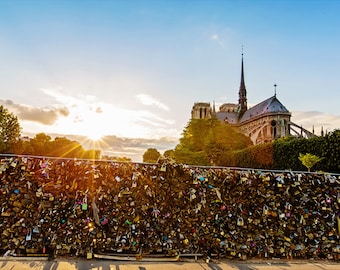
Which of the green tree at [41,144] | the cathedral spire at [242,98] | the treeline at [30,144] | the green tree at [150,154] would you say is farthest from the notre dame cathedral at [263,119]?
the green tree at [41,144]

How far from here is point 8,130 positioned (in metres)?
32.8

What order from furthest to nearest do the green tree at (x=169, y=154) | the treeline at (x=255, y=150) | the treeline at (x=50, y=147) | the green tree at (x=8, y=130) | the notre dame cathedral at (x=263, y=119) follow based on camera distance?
1. the notre dame cathedral at (x=263, y=119)
2. the treeline at (x=50, y=147)
3. the green tree at (x=8, y=130)
4. the treeline at (x=255, y=150)
5. the green tree at (x=169, y=154)

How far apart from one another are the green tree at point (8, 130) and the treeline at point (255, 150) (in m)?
19.0

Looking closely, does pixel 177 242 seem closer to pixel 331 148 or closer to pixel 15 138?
pixel 331 148

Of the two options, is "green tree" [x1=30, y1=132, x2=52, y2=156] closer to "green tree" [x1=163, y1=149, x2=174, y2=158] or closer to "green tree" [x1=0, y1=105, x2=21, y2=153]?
"green tree" [x1=0, y1=105, x2=21, y2=153]

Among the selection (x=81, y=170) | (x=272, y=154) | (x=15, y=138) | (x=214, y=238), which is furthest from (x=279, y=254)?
(x=15, y=138)

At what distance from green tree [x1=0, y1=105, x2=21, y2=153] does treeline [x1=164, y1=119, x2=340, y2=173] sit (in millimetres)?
19031

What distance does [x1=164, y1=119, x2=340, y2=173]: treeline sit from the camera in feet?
50.4

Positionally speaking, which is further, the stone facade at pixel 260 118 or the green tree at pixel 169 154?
the stone facade at pixel 260 118

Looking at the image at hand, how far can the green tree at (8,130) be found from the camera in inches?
1265

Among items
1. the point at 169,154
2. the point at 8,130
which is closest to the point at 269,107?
the point at 169,154

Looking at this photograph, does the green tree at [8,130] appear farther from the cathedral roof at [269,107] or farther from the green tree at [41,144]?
the cathedral roof at [269,107]

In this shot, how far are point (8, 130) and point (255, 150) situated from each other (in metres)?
26.6

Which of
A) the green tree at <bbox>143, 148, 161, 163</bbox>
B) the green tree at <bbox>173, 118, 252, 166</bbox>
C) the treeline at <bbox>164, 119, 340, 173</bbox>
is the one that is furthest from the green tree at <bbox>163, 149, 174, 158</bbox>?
the green tree at <bbox>143, 148, 161, 163</bbox>
